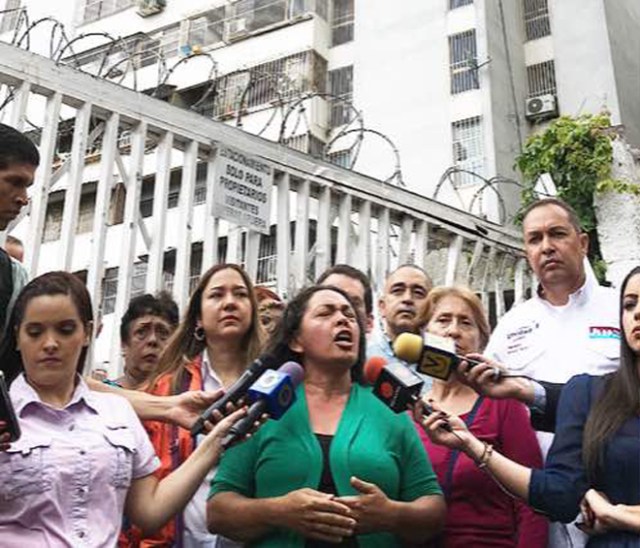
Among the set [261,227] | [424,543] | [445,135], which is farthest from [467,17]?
[424,543]

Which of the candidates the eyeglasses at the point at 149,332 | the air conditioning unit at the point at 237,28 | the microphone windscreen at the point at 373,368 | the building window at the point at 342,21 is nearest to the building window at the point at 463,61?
the building window at the point at 342,21

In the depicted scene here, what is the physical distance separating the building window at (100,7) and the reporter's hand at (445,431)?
71.3 ft

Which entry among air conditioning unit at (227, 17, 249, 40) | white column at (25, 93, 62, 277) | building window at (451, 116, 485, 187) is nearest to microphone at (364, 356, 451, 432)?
white column at (25, 93, 62, 277)

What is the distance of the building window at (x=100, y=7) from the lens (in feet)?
74.8

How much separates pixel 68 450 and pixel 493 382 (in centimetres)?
150

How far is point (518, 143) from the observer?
17.0 metres

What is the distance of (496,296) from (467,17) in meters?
12.0

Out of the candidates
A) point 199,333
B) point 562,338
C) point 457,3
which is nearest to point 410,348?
point 562,338

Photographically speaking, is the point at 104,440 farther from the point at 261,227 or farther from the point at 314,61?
the point at 314,61

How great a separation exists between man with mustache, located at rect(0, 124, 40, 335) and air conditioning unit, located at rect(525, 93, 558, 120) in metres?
15.1

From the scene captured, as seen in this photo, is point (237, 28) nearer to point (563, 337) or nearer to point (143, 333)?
point (143, 333)

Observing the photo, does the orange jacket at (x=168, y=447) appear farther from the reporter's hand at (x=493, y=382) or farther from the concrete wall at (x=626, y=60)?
the concrete wall at (x=626, y=60)

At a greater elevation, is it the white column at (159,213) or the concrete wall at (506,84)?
the concrete wall at (506,84)

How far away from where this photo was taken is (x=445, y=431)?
2.90 m
